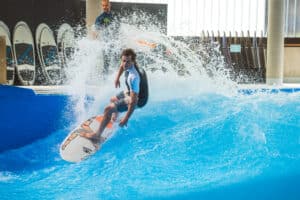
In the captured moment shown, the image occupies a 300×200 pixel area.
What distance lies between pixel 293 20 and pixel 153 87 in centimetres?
1026

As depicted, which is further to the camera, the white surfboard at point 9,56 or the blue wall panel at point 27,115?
the white surfboard at point 9,56

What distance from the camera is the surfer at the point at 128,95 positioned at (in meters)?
3.33

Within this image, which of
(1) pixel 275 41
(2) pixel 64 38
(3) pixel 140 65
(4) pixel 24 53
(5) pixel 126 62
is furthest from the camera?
(1) pixel 275 41

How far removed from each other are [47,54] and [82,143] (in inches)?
218

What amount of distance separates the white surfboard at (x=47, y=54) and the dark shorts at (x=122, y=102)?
507 centimetres

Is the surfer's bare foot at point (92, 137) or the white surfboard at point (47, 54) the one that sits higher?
the white surfboard at point (47, 54)

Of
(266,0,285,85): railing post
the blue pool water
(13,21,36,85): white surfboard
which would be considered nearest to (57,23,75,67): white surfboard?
(13,21,36,85): white surfboard

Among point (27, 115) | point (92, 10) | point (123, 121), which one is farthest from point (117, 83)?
point (92, 10)

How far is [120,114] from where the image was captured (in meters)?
3.42

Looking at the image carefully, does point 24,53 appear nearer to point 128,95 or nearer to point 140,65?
point 140,65

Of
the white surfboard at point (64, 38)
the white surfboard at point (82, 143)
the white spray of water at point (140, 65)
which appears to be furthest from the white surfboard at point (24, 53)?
the white surfboard at point (82, 143)

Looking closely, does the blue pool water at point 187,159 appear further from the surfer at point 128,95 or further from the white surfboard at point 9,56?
the white surfboard at point 9,56

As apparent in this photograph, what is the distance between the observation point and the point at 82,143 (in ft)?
11.1

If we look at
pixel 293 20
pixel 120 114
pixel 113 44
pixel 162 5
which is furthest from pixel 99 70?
pixel 293 20
